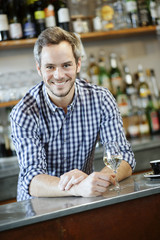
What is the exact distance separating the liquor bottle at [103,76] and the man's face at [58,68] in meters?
1.34

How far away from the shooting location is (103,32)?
110 inches

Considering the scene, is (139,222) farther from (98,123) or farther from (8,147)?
(8,147)

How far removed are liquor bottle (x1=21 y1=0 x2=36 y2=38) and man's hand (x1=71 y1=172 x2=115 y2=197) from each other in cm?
167

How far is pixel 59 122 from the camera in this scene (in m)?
1.66

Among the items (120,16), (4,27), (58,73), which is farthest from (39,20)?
(58,73)

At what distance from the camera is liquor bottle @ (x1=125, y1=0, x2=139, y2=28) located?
2.89 meters

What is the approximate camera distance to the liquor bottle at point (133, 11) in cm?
289

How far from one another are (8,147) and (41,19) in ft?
3.13

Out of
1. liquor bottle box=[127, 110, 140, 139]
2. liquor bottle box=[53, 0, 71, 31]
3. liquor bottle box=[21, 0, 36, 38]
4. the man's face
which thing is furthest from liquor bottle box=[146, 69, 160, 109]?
the man's face

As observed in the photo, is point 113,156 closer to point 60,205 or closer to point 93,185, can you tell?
point 93,185

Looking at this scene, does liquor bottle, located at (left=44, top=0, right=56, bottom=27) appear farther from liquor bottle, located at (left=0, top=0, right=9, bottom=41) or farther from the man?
the man

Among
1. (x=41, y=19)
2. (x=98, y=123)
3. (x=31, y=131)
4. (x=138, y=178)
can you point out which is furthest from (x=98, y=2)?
(x=138, y=178)

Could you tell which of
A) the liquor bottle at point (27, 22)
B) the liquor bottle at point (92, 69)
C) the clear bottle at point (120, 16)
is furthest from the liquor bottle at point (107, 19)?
the liquor bottle at point (27, 22)

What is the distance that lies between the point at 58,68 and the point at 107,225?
0.70m
